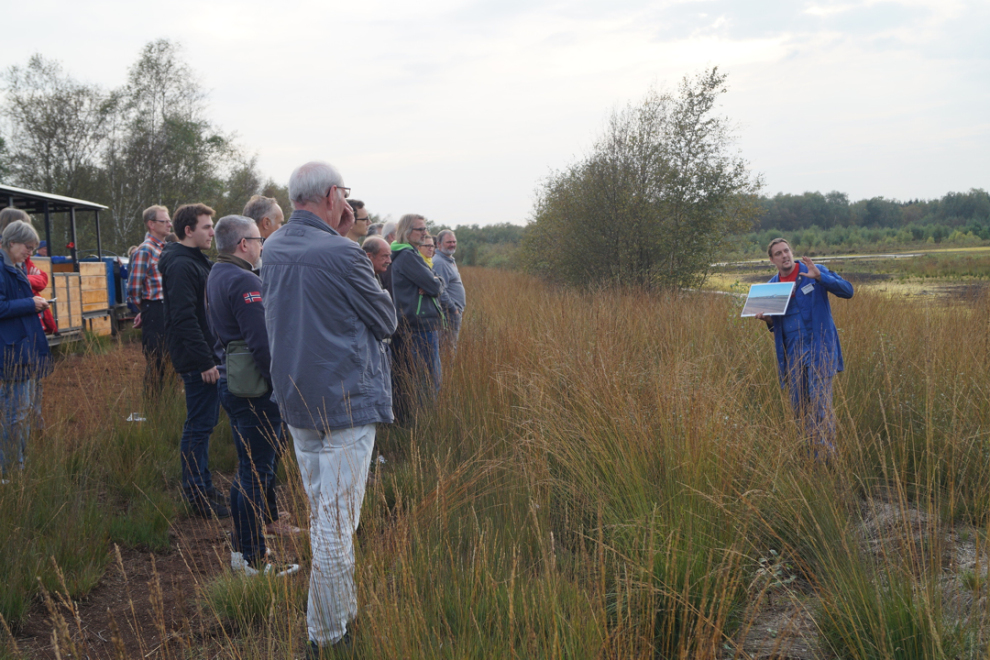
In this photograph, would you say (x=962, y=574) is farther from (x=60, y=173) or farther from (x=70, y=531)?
(x=60, y=173)

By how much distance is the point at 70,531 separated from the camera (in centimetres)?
355

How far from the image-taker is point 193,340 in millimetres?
4262

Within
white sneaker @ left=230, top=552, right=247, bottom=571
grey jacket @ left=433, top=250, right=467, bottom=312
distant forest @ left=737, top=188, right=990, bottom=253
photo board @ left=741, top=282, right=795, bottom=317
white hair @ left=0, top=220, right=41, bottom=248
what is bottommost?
white sneaker @ left=230, top=552, right=247, bottom=571

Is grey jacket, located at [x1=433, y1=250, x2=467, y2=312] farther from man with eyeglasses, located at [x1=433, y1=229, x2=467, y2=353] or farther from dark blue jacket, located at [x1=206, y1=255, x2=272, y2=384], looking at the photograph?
dark blue jacket, located at [x1=206, y1=255, x2=272, y2=384]

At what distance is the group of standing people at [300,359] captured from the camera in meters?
2.56

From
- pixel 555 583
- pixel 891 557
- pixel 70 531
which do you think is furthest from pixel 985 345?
pixel 70 531

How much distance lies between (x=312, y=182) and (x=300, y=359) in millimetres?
709

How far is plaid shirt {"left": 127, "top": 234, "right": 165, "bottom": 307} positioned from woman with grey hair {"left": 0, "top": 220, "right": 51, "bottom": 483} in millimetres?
1577

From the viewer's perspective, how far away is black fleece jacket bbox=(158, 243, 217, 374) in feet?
14.0

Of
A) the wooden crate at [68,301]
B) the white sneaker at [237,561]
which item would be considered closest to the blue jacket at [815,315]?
the white sneaker at [237,561]

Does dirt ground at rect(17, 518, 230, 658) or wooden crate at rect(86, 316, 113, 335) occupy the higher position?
wooden crate at rect(86, 316, 113, 335)

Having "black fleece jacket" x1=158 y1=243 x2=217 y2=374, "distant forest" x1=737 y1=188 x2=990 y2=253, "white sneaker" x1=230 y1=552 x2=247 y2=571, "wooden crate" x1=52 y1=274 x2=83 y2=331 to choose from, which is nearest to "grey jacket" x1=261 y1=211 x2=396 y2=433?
"white sneaker" x1=230 y1=552 x2=247 y2=571

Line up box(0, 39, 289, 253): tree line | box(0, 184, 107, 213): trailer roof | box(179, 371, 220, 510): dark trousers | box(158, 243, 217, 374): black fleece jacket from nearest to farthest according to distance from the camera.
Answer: box(158, 243, 217, 374): black fleece jacket, box(179, 371, 220, 510): dark trousers, box(0, 184, 107, 213): trailer roof, box(0, 39, 289, 253): tree line

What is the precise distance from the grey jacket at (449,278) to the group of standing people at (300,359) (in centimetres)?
102
